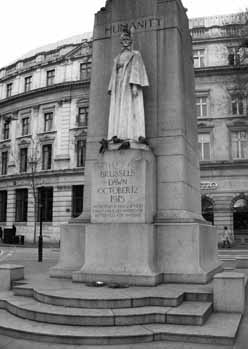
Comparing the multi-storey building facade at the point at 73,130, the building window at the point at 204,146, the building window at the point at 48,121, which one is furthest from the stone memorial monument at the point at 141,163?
the building window at the point at 48,121

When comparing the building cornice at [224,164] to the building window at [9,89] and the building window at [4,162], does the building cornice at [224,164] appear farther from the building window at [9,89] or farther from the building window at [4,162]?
the building window at [9,89]

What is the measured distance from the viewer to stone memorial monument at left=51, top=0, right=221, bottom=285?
33.2 ft

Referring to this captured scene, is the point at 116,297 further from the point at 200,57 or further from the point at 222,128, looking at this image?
the point at 200,57

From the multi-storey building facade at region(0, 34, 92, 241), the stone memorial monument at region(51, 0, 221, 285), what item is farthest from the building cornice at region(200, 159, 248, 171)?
the stone memorial monument at region(51, 0, 221, 285)

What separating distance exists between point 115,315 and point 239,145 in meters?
37.0

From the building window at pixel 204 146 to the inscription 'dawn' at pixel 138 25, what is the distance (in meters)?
30.8

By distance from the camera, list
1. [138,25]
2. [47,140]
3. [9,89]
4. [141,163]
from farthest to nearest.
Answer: [9,89], [47,140], [138,25], [141,163]

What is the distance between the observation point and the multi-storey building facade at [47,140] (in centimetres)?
4688

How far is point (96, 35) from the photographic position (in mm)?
12820

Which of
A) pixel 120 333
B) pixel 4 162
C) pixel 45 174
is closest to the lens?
pixel 120 333

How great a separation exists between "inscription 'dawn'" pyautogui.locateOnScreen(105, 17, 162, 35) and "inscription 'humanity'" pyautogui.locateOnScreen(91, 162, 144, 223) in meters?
4.40

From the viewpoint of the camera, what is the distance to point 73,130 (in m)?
48.0

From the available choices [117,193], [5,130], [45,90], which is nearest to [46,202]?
[45,90]

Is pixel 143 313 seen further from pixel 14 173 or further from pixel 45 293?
pixel 14 173
